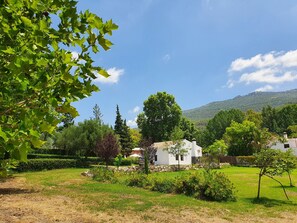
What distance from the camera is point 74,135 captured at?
47375mm

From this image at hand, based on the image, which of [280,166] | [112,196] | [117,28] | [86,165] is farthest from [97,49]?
[86,165]

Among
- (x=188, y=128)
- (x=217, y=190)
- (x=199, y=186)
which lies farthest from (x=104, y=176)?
(x=188, y=128)

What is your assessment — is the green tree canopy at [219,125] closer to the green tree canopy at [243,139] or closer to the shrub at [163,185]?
the green tree canopy at [243,139]

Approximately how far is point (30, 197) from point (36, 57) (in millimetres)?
15543

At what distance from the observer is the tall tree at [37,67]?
2074 mm

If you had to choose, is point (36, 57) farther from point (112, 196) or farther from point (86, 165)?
point (86, 165)

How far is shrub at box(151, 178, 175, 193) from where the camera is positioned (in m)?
19.8

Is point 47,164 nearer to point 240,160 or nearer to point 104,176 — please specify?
point 104,176

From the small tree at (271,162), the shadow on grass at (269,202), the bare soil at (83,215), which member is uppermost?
the small tree at (271,162)

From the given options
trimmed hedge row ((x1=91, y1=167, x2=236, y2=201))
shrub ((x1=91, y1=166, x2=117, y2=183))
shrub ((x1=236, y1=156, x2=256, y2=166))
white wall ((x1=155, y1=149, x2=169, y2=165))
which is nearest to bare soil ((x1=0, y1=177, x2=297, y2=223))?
trimmed hedge row ((x1=91, y1=167, x2=236, y2=201))

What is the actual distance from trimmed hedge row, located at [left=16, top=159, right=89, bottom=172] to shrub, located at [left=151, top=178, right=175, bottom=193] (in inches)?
671

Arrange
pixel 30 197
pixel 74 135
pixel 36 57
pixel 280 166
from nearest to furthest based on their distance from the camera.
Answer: pixel 36 57
pixel 30 197
pixel 280 166
pixel 74 135

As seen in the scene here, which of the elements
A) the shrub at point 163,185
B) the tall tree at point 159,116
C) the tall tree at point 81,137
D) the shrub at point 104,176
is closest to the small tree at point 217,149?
the tall tree at point 159,116

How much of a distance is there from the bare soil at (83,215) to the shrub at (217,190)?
12.1 feet
